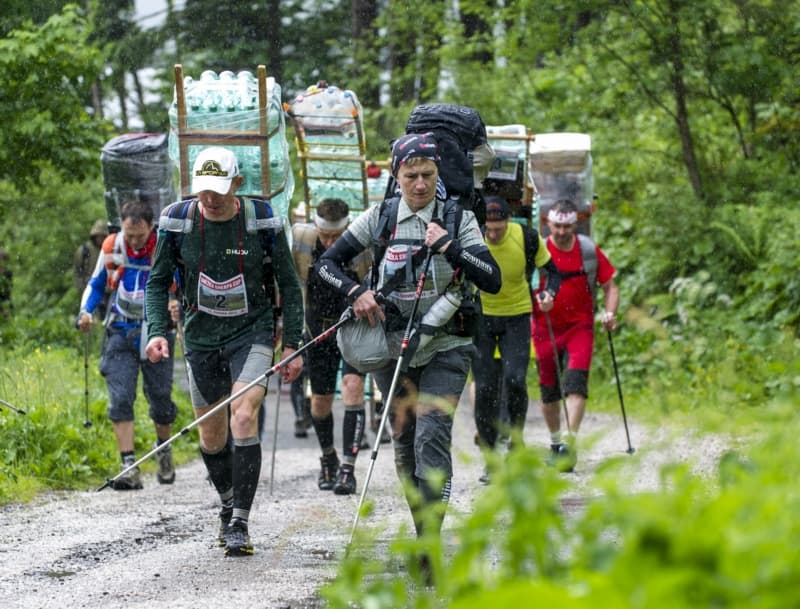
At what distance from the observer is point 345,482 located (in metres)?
9.85

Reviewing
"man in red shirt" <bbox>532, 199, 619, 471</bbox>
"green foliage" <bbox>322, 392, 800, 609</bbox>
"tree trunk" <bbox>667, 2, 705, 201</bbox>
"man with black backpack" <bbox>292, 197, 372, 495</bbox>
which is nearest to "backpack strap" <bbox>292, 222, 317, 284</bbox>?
"man with black backpack" <bbox>292, 197, 372, 495</bbox>

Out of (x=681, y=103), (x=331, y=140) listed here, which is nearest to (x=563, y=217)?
(x=331, y=140)

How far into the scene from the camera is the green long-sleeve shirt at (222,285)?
716cm

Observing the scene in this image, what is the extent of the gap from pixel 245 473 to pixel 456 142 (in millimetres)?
2009

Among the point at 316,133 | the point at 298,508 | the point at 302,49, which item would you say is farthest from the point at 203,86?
the point at 302,49

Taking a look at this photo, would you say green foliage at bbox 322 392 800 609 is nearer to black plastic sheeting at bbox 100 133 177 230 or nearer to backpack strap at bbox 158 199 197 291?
backpack strap at bbox 158 199 197 291

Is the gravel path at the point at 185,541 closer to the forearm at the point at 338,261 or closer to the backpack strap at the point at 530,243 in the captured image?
the forearm at the point at 338,261

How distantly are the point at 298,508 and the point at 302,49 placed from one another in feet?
72.3

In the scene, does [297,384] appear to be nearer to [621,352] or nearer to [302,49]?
[621,352]

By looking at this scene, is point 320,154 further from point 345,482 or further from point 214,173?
point 214,173

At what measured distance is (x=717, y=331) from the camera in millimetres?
16312

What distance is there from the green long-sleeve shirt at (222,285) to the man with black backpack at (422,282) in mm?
634

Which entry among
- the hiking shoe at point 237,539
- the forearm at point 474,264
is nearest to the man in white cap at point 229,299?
the hiking shoe at point 237,539

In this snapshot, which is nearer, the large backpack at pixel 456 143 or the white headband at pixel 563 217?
the large backpack at pixel 456 143
